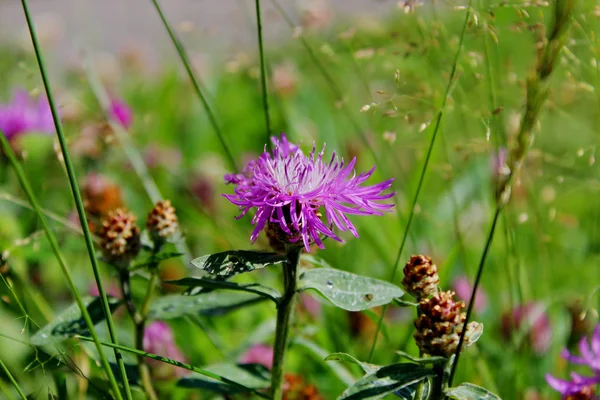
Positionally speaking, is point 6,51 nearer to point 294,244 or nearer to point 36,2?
point 36,2

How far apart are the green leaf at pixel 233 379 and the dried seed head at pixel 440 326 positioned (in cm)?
23

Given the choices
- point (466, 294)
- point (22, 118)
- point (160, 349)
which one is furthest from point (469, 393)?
point (22, 118)

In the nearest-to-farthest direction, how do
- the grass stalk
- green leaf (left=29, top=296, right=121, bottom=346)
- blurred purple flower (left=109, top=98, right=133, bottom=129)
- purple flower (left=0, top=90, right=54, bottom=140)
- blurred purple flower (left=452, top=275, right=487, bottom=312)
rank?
the grass stalk → green leaf (left=29, top=296, right=121, bottom=346) → blurred purple flower (left=452, top=275, right=487, bottom=312) → purple flower (left=0, top=90, right=54, bottom=140) → blurred purple flower (left=109, top=98, right=133, bottom=129)

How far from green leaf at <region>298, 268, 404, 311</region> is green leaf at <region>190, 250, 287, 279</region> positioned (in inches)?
2.0

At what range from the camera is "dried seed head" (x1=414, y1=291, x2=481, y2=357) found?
655 mm

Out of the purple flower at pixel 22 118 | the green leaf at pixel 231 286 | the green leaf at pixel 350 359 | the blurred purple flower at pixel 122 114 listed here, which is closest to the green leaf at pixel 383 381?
the green leaf at pixel 350 359

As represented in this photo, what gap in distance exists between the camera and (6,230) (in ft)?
4.23

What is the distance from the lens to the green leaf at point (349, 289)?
695 millimetres

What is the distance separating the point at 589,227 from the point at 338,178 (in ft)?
4.08

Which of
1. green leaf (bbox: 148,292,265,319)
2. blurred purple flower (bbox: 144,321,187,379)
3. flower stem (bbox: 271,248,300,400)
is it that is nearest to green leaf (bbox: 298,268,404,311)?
flower stem (bbox: 271,248,300,400)

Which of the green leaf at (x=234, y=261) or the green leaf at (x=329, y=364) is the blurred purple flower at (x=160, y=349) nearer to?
the green leaf at (x=329, y=364)

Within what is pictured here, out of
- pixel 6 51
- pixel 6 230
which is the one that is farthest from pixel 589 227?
pixel 6 51

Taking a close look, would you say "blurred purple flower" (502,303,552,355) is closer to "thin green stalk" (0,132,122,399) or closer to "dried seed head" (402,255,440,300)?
"dried seed head" (402,255,440,300)

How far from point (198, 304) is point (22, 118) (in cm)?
96
